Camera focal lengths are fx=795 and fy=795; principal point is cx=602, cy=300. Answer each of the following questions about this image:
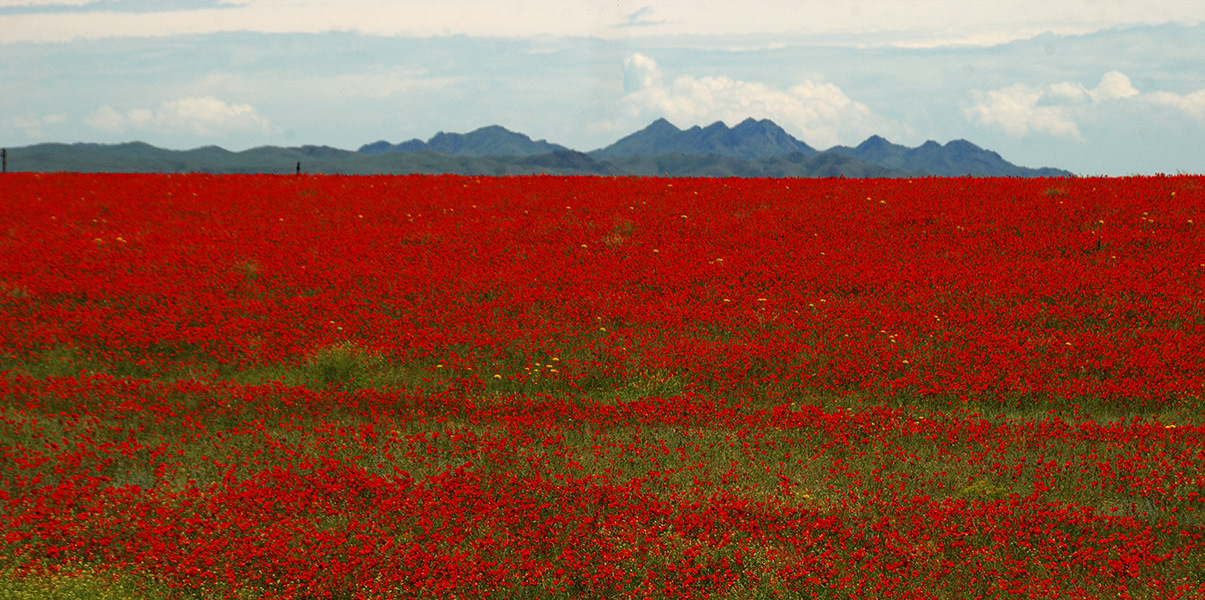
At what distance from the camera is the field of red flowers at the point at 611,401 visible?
22.0 ft

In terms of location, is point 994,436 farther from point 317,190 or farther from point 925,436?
point 317,190

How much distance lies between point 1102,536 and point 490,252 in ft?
42.6

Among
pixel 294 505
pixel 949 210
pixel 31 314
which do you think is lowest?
pixel 294 505

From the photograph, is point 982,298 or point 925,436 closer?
point 925,436

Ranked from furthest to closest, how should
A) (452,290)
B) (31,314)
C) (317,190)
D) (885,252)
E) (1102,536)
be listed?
1. (317,190)
2. (885,252)
3. (452,290)
4. (31,314)
5. (1102,536)

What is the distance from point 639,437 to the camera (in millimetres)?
9562

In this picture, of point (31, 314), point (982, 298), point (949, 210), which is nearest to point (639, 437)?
point (982, 298)

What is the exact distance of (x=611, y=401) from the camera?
10.9 m

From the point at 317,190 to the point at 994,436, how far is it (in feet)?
66.2

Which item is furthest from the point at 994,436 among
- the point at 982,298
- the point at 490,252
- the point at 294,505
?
the point at 490,252

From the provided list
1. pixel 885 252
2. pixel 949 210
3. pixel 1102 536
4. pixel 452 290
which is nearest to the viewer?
pixel 1102 536

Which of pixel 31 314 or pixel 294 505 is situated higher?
pixel 31 314

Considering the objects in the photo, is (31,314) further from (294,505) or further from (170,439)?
(294,505)

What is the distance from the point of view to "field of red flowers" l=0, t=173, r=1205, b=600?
22.0 ft
